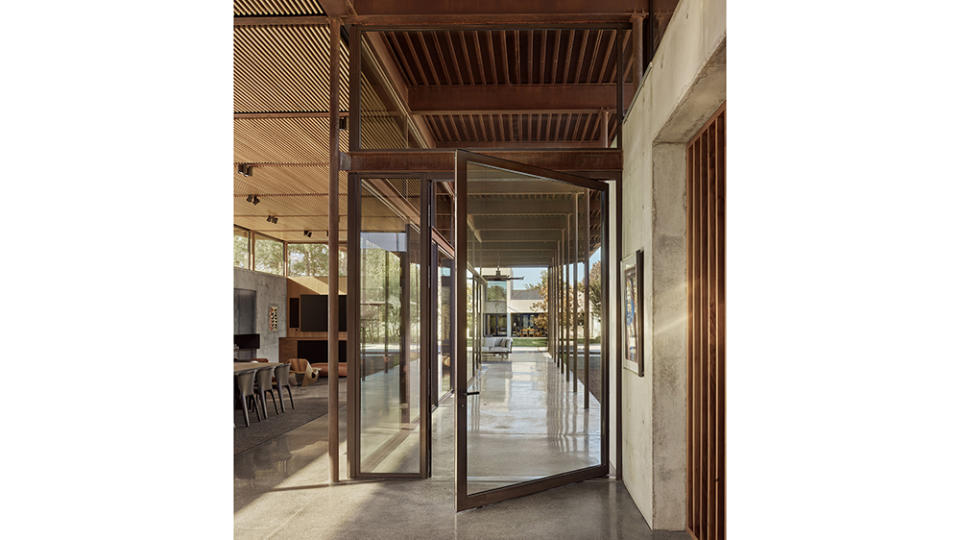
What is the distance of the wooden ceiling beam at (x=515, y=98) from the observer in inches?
294

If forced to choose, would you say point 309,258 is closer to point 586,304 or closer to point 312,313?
point 312,313

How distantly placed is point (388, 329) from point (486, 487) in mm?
1769

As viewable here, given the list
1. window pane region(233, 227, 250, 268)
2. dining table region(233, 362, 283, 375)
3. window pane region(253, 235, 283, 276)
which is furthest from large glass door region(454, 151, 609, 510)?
window pane region(253, 235, 283, 276)

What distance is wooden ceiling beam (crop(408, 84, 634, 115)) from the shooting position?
746 cm

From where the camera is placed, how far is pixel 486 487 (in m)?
4.96

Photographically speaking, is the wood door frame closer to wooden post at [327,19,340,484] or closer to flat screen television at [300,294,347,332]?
wooden post at [327,19,340,484]

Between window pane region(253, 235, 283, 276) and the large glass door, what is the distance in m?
15.3

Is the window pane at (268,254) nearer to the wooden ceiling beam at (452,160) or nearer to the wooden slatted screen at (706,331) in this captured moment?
the wooden ceiling beam at (452,160)

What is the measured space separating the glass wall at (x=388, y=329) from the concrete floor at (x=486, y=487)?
1.29 feet

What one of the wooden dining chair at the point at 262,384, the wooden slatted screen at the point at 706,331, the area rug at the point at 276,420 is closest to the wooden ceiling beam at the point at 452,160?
the wooden slatted screen at the point at 706,331
